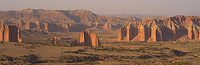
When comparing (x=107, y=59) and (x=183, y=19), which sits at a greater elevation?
(x=183, y=19)

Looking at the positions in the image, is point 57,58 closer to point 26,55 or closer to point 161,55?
point 26,55

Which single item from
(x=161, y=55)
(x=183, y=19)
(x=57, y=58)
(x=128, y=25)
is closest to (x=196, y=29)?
(x=183, y=19)

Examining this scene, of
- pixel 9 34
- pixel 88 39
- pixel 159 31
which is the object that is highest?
pixel 159 31

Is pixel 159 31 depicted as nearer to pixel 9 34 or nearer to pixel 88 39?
pixel 88 39

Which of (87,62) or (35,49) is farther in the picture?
(35,49)

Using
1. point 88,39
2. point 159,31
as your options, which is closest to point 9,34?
point 88,39

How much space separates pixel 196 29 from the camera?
95312mm

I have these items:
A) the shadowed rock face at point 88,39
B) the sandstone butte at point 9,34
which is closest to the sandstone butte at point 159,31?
the shadowed rock face at point 88,39

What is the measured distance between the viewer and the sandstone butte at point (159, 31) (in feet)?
300

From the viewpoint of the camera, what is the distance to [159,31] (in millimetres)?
90750

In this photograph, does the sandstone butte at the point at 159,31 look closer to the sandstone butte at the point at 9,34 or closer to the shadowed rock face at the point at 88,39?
the shadowed rock face at the point at 88,39

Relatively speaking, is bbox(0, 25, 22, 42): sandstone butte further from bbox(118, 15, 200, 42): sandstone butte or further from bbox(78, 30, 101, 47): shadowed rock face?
bbox(118, 15, 200, 42): sandstone butte

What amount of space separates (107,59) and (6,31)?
26.7 m

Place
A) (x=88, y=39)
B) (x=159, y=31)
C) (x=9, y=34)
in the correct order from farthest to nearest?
(x=159, y=31) < (x=9, y=34) < (x=88, y=39)
